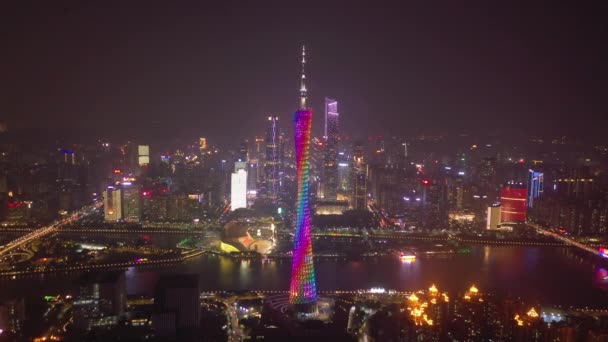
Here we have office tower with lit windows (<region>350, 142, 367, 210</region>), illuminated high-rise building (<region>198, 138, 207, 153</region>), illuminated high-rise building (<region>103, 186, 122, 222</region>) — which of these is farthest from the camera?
illuminated high-rise building (<region>198, 138, 207, 153</region>)

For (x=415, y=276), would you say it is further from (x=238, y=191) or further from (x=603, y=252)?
(x=238, y=191)

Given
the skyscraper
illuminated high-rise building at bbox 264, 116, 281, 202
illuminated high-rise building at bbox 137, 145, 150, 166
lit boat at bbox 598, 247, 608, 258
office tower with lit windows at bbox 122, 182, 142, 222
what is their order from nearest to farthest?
lit boat at bbox 598, 247, 608, 258
office tower with lit windows at bbox 122, 182, 142, 222
the skyscraper
illuminated high-rise building at bbox 264, 116, 281, 202
illuminated high-rise building at bbox 137, 145, 150, 166

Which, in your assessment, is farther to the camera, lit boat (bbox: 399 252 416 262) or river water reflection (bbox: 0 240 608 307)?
lit boat (bbox: 399 252 416 262)

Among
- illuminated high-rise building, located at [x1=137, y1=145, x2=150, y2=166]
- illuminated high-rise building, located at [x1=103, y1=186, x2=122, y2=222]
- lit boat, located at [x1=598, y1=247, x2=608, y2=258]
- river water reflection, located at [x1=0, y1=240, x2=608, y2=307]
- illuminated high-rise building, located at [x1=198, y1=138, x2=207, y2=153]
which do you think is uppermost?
illuminated high-rise building, located at [x1=198, y1=138, x2=207, y2=153]

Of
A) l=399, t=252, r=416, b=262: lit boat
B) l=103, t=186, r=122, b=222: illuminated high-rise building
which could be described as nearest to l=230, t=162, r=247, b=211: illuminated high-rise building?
l=103, t=186, r=122, b=222: illuminated high-rise building

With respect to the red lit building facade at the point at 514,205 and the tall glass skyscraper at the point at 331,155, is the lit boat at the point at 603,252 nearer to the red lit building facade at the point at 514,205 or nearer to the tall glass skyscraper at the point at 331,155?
the red lit building facade at the point at 514,205

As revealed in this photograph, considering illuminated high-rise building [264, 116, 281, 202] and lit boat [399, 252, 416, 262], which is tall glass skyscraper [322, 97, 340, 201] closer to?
illuminated high-rise building [264, 116, 281, 202]

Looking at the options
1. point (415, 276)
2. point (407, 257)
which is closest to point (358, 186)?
point (407, 257)

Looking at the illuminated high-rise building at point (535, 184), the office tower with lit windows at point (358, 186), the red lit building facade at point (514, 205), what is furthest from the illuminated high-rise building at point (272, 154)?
the illuminated high-rise building at point (535, 184)
